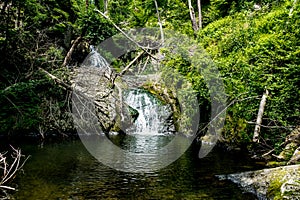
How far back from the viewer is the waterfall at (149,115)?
638 inches

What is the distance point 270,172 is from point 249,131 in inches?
163

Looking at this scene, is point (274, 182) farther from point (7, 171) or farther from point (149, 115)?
point (149, 115)

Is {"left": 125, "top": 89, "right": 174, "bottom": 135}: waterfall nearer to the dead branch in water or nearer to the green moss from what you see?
the dead branch in water

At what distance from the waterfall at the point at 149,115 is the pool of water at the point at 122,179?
18.5 feet

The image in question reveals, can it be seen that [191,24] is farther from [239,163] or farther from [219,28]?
[239,163]

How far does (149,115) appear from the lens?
1659 cm

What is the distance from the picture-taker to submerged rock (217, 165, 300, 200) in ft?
18.2

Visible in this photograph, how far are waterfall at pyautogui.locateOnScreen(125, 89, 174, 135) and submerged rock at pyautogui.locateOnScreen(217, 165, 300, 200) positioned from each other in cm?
898

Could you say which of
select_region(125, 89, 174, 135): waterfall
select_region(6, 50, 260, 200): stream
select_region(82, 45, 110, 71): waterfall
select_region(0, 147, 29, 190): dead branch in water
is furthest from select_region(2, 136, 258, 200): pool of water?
select_region(82, 45, 110, 71): waterfall

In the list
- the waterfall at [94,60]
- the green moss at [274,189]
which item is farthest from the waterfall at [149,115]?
the green moss at [274,189]

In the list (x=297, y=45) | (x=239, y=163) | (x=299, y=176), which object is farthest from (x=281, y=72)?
(x=299, y=176)

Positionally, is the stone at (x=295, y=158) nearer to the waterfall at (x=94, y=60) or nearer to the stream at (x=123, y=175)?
the stream at (x=123, y=175)

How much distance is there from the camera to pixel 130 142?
13141 mm

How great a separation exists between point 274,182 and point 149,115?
10.8 metres
